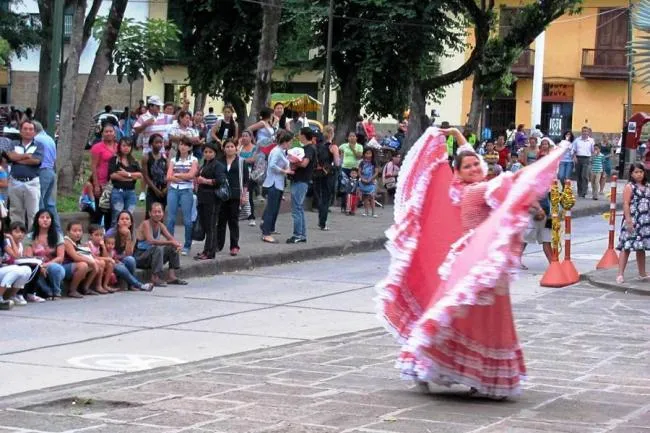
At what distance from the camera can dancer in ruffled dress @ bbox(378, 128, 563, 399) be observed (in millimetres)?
8625

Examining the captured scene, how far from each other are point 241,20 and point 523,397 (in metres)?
26.9

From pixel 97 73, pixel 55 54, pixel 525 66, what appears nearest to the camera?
pixel 55 54

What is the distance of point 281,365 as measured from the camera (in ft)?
34.9

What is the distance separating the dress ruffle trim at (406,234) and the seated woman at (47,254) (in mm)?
5724

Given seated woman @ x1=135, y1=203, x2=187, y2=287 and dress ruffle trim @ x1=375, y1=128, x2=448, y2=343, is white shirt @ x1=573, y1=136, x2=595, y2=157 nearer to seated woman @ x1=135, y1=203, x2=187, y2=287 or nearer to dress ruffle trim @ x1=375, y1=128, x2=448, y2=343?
seated woman @ x1=135, y1=203, x2=187, y2=287

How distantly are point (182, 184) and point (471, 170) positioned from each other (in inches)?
351

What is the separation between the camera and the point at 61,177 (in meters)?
21.7

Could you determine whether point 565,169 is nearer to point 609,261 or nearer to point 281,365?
point 609,261

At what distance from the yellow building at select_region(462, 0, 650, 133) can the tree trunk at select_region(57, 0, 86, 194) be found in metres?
34.7

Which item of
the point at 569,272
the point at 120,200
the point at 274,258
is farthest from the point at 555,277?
the point at 120,200

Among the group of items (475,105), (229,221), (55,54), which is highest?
(55,54)

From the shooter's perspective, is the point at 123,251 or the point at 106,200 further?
the point at 106,200

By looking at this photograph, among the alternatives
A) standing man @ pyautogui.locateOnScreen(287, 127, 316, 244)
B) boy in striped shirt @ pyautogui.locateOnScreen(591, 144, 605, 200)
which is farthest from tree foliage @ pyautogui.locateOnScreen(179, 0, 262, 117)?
standing man @ pyautogui.locateOnScreen(287, 127, 316, 244)

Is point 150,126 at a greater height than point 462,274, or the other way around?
point 150,126
